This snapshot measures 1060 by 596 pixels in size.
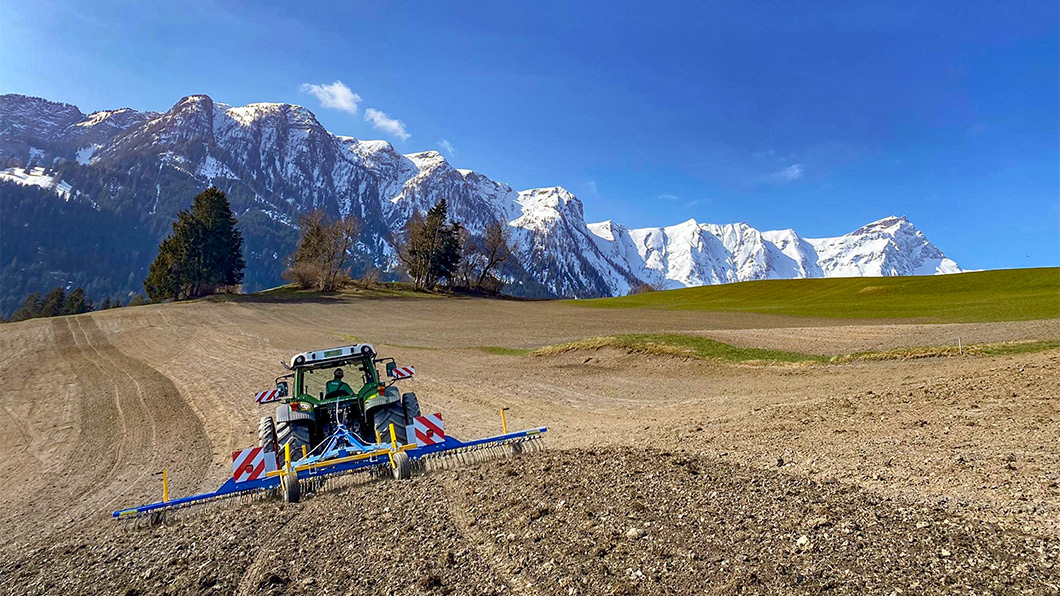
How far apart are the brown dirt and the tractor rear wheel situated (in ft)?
6.58

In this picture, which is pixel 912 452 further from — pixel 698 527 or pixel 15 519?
pixel 15 519

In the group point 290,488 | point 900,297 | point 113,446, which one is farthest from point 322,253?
point 290,488

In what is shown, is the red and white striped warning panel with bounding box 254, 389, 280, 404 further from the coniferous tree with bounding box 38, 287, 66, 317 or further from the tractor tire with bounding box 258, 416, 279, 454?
the coniferous tree with bounding box 38, 287, 66, 317

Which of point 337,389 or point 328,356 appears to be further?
point 328,356

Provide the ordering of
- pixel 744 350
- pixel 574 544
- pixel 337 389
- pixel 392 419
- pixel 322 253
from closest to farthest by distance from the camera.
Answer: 1. pixel 574 544
2. pixel 392 419
3. pixel 337 389
4. pixel 744 350
5. pixel 322 253

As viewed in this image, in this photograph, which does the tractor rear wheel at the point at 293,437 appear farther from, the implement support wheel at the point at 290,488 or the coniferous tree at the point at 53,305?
the coniferous tree at the point at 53,305

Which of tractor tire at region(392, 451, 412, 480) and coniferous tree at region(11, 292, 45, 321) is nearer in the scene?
tractor tire at region(392, 451, 412, 480)

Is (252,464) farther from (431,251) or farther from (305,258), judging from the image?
(431,251)

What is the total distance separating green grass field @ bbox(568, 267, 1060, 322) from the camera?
35.5 metres

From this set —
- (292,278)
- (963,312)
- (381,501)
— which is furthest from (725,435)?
(292,278)

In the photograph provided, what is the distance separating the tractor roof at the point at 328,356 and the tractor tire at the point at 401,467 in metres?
3.14

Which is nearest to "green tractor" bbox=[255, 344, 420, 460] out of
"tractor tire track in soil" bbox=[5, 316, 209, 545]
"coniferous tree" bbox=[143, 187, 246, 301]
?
"tractor tire track in soil" bbox=[5, 316, 209, 545]

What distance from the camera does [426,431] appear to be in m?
9.27

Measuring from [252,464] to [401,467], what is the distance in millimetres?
2315
